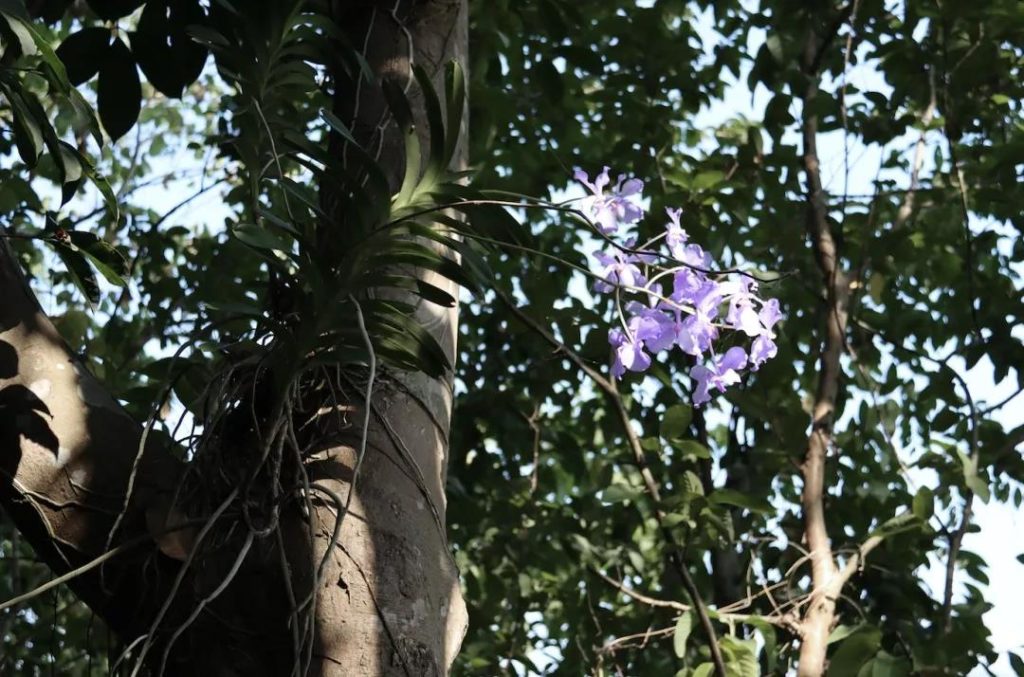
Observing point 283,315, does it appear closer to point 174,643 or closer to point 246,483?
point 246,483

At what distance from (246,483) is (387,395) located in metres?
0.19

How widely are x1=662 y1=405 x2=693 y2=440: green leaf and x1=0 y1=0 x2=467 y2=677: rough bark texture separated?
71 cm

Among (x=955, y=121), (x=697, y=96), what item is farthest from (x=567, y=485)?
(x=955, y=121)

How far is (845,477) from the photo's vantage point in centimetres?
287

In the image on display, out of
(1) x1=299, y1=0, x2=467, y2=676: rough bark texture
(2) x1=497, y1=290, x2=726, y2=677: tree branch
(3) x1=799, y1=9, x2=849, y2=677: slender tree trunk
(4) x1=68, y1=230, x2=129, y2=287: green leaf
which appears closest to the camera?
(1) x1=299, y1=0, x2=467, y2=676: rough bark texture

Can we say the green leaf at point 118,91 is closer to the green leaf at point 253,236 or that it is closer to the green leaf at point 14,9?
the green leaf at point 14,9

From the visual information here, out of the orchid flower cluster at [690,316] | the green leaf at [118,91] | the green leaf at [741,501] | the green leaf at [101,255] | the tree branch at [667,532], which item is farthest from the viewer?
the green leaf at [741,501]

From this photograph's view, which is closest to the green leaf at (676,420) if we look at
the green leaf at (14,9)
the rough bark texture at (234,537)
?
the rough bark texture at (234,537)

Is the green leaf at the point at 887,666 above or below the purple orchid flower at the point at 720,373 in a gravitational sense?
below

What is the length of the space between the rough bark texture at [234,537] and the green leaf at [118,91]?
425mm

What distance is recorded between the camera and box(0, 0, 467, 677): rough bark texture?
1.09m

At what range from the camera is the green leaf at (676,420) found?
191cm

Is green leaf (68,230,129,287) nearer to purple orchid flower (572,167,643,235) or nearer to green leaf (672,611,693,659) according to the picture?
purple orchid flower (572,167,643,235)

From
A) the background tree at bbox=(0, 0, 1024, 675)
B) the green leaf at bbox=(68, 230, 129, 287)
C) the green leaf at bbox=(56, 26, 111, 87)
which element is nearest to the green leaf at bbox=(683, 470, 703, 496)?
the background tree at bbox=(0, 0, 1024, 675)
